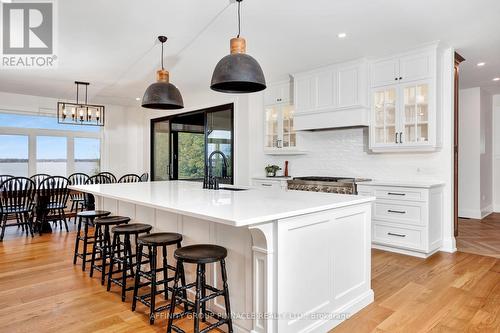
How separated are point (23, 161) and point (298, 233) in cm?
704

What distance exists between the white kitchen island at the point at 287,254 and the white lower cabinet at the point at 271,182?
2667mm

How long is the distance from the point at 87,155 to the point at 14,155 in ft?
4.75

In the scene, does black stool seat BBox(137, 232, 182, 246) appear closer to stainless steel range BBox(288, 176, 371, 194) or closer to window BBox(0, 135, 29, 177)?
stainless steel range BBox(288, 176, 371, 194)

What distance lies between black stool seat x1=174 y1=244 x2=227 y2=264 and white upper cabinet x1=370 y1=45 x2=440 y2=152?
3.13m

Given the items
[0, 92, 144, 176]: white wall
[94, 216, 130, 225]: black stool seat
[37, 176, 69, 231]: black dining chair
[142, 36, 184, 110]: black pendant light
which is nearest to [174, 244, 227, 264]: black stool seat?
[94, 216, 130, 225]: black stool seat

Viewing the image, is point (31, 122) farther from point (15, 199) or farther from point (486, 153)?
point (486, 153)

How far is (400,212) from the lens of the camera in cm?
403

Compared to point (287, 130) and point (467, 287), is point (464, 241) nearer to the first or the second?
point (467, 287)

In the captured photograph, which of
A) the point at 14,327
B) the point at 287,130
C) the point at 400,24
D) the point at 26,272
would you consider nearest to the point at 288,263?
the point at 14,327

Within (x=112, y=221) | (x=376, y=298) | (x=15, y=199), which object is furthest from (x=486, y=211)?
(x=15, y=199)

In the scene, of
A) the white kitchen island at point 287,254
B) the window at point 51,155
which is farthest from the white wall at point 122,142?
the white kitchen island at point 287,254

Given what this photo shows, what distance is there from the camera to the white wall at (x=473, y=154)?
6230 millimetres

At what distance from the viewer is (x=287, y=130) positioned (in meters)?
5.65

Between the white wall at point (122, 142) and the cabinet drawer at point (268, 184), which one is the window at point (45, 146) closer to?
the white wall at point (122, 142)
